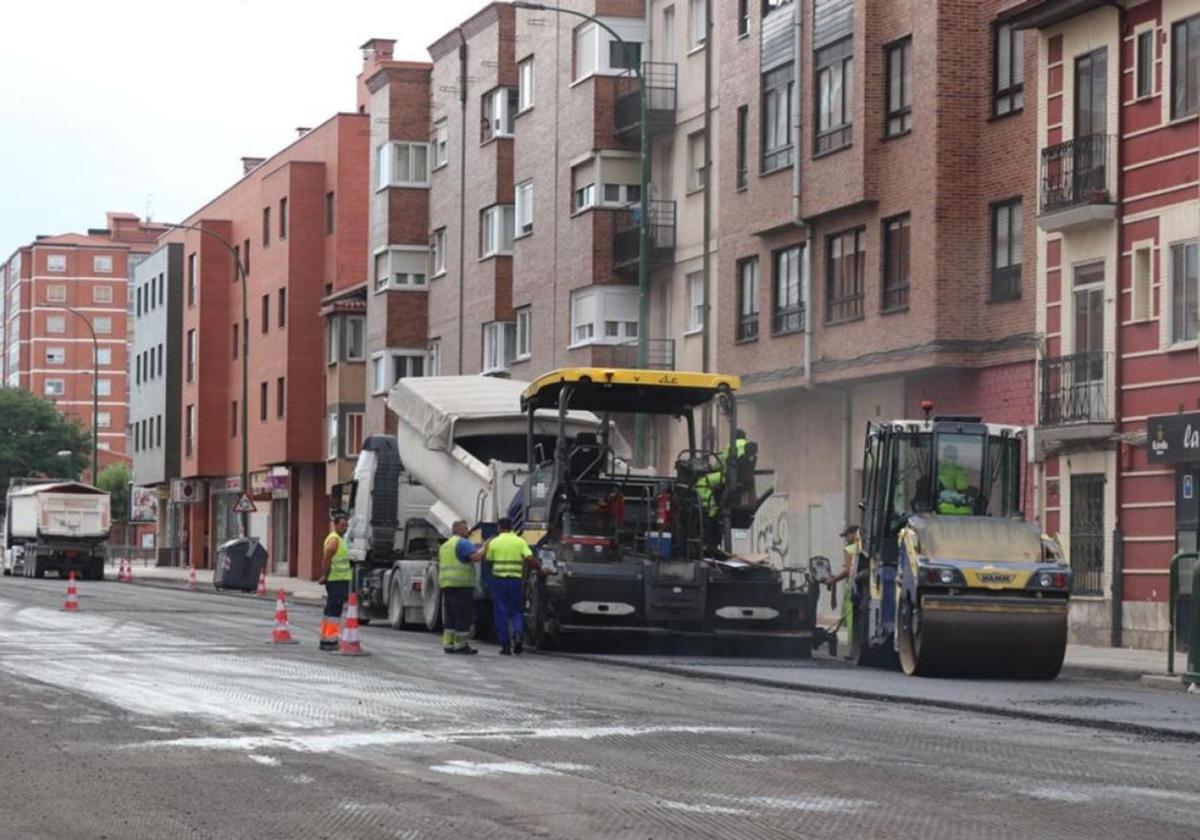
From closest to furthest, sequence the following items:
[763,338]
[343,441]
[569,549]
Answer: [569,549], [763,338], [343,441]

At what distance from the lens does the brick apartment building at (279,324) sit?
2776 inches

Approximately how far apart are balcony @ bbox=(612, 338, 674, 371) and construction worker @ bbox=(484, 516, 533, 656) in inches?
760

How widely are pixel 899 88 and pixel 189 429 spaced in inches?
2137

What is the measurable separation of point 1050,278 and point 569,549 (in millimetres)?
9859

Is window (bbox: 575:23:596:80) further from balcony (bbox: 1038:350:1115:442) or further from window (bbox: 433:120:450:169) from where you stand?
balcony (bbox: 1038:350:1115:442)

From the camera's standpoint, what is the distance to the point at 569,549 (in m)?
27.0

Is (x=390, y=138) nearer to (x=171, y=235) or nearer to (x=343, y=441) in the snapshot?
(x=343, y=441)

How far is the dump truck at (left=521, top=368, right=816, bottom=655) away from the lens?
2655cm

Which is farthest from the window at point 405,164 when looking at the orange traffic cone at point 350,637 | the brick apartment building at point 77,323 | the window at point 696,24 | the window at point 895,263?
the brick apartment building at point 77,323

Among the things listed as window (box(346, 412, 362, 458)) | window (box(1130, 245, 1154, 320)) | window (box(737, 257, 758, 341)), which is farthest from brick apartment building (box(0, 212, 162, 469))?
window (box(1130, 245, 1154, 320))

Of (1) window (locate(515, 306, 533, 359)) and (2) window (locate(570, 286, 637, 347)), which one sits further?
(1) window (locate(515, 306, 533, 359))

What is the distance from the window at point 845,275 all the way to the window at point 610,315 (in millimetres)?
9795

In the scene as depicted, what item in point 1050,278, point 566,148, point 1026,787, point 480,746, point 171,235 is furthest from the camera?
point 171,235

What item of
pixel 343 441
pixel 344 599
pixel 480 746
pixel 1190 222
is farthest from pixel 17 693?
pixel 343 441
